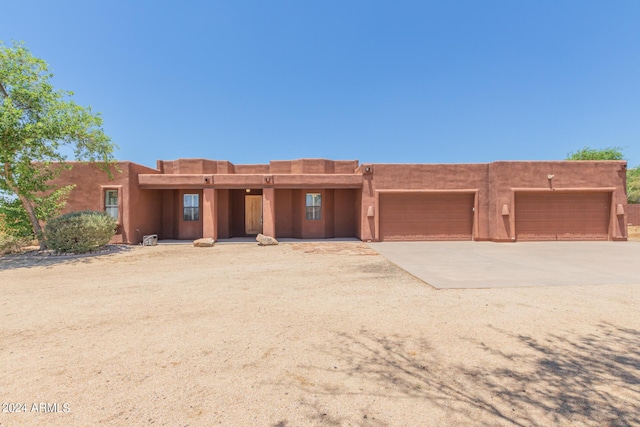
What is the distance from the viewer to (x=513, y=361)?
A: 3076mm

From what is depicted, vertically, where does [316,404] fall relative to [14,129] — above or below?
below

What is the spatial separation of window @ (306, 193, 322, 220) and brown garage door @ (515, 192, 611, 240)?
1054 centimetres

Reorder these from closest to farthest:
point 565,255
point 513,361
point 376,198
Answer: point 513,361 → point 565,255 → point 376,198

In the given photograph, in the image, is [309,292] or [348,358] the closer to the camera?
[348,358]

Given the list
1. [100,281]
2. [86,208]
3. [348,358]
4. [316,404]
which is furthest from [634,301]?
[86,208]

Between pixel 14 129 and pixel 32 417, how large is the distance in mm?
12631

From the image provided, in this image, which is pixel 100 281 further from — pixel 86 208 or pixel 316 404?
pixel 86 208

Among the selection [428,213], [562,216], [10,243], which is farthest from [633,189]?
[10,243]

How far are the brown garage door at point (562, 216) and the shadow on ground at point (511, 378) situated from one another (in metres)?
12.6

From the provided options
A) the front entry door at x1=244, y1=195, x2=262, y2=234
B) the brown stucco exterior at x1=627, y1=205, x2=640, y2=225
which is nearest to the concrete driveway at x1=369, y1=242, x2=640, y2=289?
the front entry door at x1=244, y1=195, x2=262, y2=234

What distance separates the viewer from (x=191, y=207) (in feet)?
53.2

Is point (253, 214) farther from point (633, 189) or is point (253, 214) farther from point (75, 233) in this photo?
point (633, 189)

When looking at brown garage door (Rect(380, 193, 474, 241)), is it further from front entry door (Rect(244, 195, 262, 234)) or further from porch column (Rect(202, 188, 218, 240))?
front entry door (Rect(244, 195, 262, 234))

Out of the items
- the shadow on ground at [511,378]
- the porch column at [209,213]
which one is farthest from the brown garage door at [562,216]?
the porch column at [209,213]
